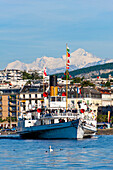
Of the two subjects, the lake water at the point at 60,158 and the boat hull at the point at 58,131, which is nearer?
the lake water at the point at 60,158

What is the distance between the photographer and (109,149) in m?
83.1

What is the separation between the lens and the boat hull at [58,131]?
108 m

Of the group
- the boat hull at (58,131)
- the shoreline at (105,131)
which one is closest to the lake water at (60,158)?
the boat hull at (58,131)

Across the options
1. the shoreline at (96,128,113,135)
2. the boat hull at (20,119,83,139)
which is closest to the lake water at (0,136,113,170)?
the boat hull at (20,119,83,139)

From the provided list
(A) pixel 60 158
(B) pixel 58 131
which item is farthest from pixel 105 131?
(A) pixel 60 158

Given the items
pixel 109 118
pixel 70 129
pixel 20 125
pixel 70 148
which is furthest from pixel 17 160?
pixel 109 118

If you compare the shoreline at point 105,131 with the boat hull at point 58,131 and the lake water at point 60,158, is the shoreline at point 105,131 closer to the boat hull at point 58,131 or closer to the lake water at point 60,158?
the boat hull at point 58,131

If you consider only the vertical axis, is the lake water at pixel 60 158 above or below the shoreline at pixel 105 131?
below

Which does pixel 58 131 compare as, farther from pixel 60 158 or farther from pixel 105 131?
pixel 105 131

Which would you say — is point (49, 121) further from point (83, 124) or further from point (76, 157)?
point (76, 157)

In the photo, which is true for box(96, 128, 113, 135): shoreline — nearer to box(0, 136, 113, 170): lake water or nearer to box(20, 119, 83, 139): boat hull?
box(20, 119, 83, 139): boat hull

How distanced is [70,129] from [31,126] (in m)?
12.3

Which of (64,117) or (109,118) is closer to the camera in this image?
(64,117)

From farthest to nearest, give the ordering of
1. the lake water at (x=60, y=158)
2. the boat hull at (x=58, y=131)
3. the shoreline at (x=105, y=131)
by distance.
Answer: the shoreline at (x=105, y=131) < the boat hull at (x=58, y=131) < the lake water at (x=60, y=158)
